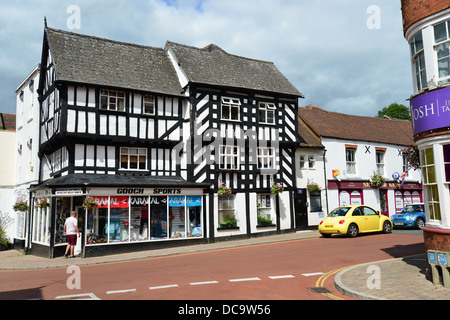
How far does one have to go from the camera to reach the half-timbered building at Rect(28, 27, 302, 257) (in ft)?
58.2

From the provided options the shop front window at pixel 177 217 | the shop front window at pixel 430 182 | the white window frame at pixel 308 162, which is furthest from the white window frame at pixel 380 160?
the shop front window at pixel 430 182

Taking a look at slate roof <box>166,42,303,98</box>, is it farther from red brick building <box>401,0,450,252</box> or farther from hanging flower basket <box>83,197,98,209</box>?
red brick building <box>401,0,450,252</box>

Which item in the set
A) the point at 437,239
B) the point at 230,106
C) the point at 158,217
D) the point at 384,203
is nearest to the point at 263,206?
the point at 230,106

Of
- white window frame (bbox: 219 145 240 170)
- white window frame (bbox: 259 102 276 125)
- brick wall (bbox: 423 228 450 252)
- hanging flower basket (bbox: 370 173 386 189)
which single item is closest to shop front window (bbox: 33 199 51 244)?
white window frame (bbox: 219 145 240 170)

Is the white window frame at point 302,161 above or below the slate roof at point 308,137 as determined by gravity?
below

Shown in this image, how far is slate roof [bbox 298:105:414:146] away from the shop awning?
1180 cm

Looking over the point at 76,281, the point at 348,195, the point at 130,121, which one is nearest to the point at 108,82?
the point at 130,121

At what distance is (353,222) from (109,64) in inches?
603

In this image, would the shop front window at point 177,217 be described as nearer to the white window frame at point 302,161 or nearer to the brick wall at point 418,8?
the white window frame at point 302,161

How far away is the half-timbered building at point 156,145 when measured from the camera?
17750 millimetres

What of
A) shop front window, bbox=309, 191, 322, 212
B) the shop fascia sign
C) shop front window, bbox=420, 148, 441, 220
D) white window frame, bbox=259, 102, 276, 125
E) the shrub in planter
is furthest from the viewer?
shop front window, bbox=309, 191, 322, 212

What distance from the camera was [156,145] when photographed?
65.5 ft

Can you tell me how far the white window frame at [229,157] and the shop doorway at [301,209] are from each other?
505 cm

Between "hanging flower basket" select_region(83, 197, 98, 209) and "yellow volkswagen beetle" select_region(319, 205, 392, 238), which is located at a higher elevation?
"hanging flower basket" select_region(83, 197, 98, 209)
